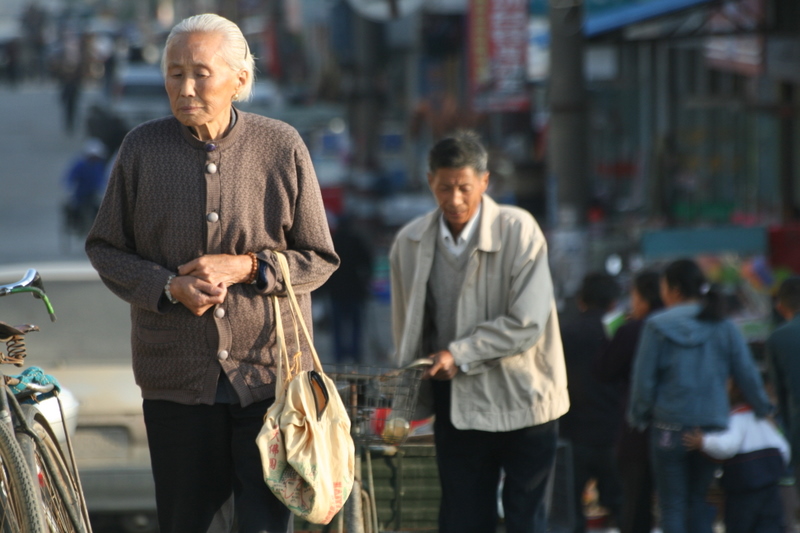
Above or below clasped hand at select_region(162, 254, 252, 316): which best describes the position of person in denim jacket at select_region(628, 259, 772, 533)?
below

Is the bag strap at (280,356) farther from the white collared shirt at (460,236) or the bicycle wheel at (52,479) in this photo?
the white collared shirt at (460,236)

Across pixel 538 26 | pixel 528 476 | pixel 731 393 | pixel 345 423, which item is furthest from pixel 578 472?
pixel 538 26

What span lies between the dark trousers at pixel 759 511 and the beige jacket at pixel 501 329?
1835 millimetres

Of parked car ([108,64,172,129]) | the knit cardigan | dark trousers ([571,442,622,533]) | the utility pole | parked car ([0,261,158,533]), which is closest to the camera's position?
the knit cardigan

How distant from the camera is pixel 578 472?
6219 mm

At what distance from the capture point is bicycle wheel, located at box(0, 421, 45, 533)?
2.80 metres

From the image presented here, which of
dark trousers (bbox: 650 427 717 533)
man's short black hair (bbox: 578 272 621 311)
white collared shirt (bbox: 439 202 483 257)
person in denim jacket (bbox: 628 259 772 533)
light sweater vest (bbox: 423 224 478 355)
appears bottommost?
dark trousers (bbox: 650 427 717 533)

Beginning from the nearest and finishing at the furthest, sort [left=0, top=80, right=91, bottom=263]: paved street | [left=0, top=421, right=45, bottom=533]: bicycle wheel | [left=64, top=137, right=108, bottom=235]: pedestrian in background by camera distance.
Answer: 1. [left=0, top=421, right=45, bottom=533]: bicycle wheel
2. [left=64, top=137, right=108, bottom=235]: pedestrian in background
3. [left=0, top=80, right=91, bottom=263]: paved street

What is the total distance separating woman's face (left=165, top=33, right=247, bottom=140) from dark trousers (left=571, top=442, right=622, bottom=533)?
3.66 metres

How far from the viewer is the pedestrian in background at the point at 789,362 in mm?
5453

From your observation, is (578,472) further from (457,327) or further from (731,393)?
(457,327)

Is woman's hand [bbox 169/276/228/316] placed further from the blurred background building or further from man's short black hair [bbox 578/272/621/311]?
man's short black hair [bbox 578/272/621/311]

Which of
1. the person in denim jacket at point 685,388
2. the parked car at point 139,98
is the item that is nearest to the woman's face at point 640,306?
the person in denim jacket at point 685,388

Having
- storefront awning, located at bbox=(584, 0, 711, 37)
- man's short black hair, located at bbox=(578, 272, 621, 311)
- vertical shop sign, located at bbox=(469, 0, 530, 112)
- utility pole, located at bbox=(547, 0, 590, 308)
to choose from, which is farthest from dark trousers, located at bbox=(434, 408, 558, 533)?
vertical shop sign, located at bbox=(469, 0, 530, 112)
